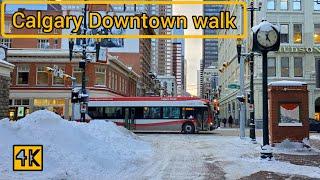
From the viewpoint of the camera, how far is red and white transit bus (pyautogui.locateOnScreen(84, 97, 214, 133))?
40094mm

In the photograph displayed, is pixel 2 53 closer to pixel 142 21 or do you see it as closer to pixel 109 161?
pixel 109 161

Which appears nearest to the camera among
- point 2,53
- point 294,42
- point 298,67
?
point 2,53

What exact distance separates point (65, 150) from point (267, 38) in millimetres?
8413

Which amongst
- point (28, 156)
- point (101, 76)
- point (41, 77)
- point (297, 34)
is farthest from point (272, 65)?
point (28, 156)

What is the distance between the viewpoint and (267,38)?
Result: 17.1 meters

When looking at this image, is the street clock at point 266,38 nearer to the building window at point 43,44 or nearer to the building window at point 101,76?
the building window at point 101,76

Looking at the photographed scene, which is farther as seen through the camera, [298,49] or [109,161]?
[298,49]

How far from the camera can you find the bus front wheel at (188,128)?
3991 cm

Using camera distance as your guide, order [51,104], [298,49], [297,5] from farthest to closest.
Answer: [51,104]
[297,5]
[298,49]

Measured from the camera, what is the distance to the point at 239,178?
12461 mm

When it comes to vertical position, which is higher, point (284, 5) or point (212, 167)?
point (284, 5)

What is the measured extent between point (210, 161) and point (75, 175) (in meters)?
6.01

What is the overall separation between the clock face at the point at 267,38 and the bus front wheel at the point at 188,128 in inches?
921

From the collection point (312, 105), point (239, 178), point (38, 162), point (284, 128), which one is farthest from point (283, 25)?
point (38, 162)
